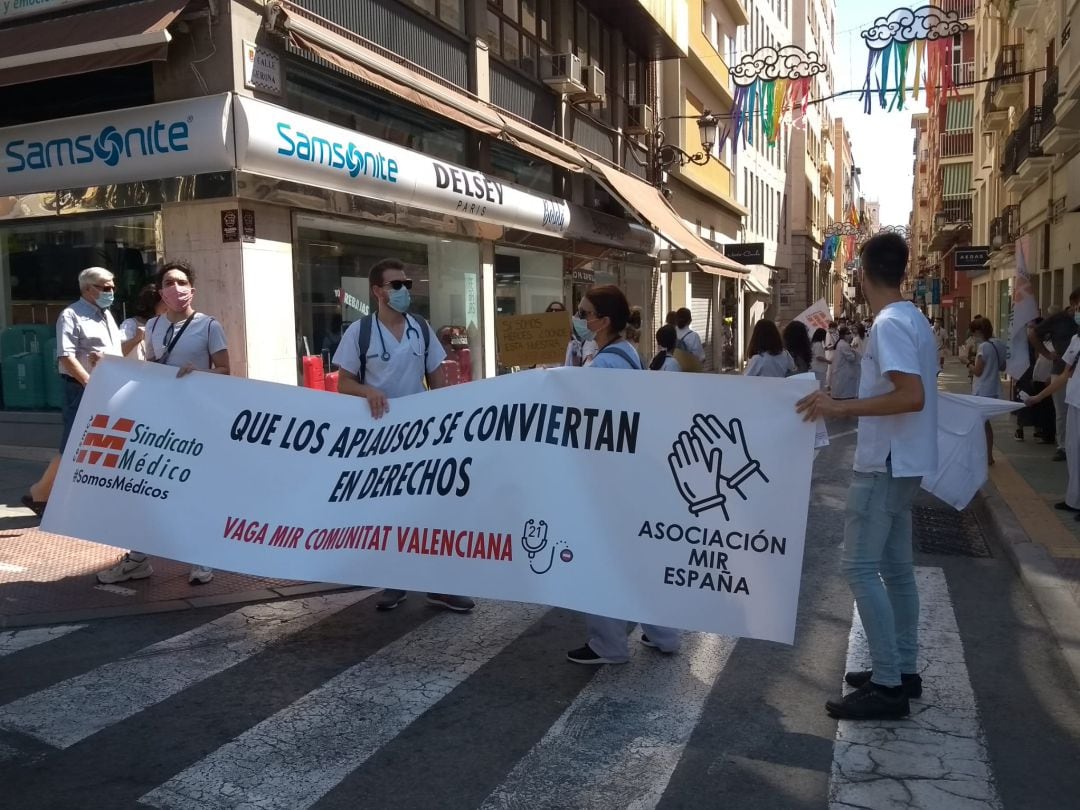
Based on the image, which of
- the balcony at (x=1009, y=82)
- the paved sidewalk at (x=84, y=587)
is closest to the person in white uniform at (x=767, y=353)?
the paved sidewalk at (x=84, y=587)

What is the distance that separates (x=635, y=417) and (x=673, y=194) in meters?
22.6

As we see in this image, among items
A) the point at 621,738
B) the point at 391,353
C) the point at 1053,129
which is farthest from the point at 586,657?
the point at 1053,129

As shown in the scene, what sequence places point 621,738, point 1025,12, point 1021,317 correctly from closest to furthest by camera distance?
point 621,738, point 1021,317, point 1025,12

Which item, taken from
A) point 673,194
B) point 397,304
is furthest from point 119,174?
point 673,194

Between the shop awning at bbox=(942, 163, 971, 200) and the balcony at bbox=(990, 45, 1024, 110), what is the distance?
2787cm

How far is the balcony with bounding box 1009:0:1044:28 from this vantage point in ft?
69.8

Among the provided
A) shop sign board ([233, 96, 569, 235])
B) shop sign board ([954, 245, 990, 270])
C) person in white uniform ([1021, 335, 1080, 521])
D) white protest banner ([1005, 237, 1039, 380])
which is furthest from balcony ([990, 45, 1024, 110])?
person in white uniform ([1021, 335, 1080, 521])

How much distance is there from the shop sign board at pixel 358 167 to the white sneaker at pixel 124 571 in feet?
14.6

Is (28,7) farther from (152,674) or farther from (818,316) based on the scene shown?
(818,316)

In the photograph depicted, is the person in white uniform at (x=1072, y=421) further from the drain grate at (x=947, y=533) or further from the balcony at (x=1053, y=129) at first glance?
the balcony at (x=1053, y=129)

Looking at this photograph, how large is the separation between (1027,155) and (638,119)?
28.6 feet

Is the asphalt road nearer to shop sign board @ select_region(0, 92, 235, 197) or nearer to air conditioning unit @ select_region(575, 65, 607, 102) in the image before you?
shop sign board @ select_region(0, 92, 235, 197)

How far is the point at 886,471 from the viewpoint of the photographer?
394 cm

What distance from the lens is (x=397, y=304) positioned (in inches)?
221
